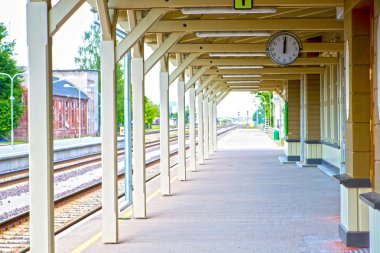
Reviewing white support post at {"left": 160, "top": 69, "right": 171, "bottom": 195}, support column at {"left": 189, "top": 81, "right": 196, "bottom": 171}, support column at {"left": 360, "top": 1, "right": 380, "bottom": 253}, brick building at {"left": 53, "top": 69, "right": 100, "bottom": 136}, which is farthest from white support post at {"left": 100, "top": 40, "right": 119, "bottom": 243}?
brick building at {"left": 53, "top": 69, "right": 100, "bottom": 136}

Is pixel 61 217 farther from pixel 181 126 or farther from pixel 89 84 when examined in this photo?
pixel 89 84

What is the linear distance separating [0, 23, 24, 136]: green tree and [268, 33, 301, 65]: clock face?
2849 cm

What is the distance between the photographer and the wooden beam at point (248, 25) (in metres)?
9.86

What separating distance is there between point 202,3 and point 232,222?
10.6ft

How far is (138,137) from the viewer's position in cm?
982

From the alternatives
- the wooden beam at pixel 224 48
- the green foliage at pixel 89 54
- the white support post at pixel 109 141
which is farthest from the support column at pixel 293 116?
the green foliage at pixel 89 54

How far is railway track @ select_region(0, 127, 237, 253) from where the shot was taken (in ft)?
27.7

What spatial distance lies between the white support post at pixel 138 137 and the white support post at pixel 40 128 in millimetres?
3885

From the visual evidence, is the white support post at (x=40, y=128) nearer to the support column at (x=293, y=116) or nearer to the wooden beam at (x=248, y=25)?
the wooden beam at (x=248, y=25)

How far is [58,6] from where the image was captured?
19.0 feet

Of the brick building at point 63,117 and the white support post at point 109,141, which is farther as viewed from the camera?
the brick building at point 63,117

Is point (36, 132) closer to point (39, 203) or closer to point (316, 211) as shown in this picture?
point (39, 203)

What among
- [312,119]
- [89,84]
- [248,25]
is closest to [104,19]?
[248,25]

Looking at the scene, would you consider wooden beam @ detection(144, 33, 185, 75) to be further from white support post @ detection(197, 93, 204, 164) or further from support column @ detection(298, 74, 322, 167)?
white support post @ detection(197, 93, 204, 164)
